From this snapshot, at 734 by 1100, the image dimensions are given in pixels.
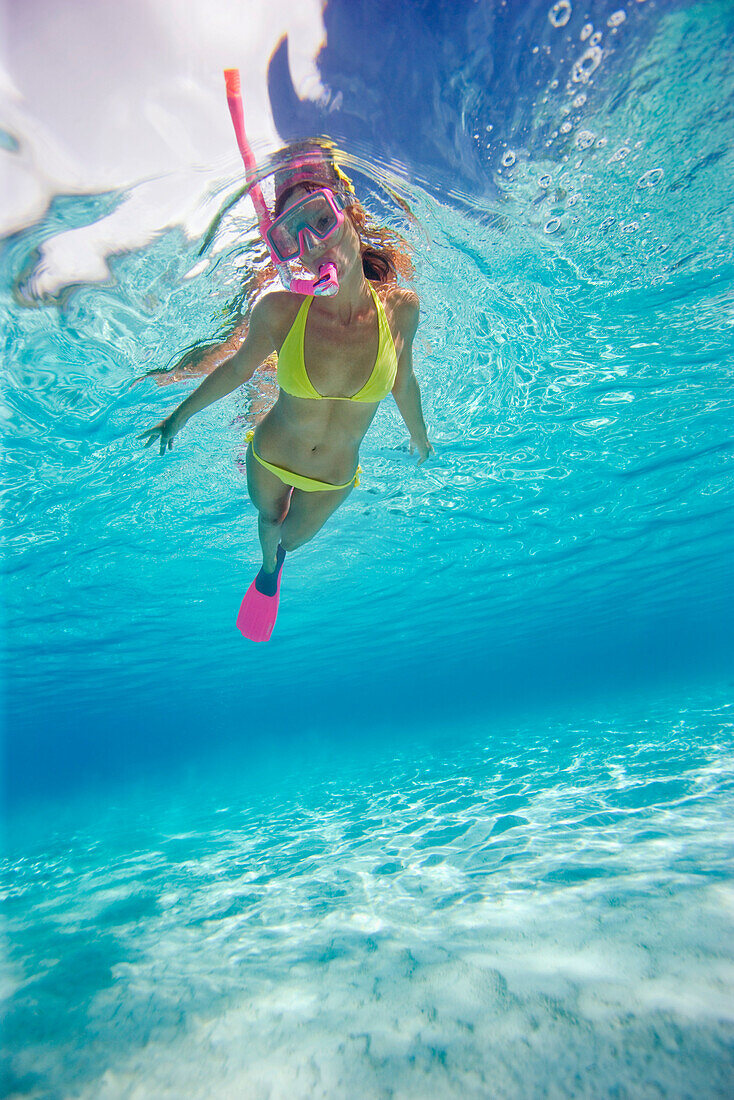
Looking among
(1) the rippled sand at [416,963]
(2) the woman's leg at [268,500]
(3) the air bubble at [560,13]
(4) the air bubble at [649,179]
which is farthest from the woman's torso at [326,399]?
(4) the air bubble at [649,179]

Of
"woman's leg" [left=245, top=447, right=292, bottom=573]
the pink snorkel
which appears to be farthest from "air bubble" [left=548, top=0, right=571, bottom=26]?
"woman's leg" [left=245, top=447, right=292, bottom=573]

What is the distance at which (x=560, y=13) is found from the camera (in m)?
4.91

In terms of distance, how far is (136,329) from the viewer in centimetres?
789

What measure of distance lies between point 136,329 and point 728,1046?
31.8 ft

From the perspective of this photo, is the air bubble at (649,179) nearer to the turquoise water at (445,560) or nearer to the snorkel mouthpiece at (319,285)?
the turquoise water at (445,560)

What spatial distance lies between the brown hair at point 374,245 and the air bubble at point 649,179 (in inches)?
130

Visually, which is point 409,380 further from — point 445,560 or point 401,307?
point 445,560

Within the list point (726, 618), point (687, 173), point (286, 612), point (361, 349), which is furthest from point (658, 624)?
point (361, 349)

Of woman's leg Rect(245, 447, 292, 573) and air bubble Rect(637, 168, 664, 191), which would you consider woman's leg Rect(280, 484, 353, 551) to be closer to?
woman's leg Rect(245, 447, 292, 573)

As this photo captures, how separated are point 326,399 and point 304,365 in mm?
338

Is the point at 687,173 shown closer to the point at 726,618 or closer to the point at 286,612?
the point at 286,612

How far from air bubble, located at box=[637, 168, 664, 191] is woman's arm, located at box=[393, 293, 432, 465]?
4793 mm

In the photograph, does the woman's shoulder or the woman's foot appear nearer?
the woman's shoulder

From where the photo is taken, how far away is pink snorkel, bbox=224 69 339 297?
11.6 feet
